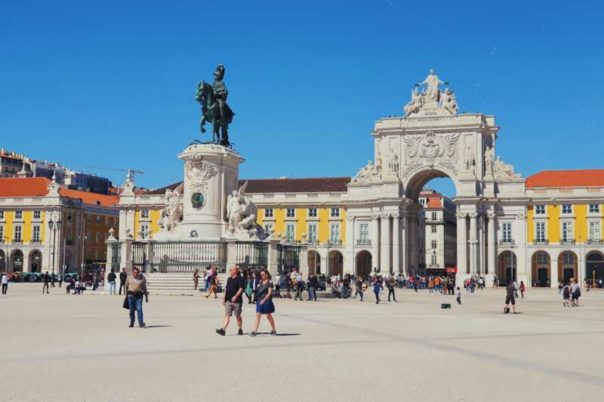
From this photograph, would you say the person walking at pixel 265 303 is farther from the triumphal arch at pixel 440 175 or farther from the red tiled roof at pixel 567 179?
the red tiled roof at pixel 567 179

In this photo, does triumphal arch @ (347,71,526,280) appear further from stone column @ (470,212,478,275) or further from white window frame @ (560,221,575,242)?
white window frame @ (560,221,575,242)

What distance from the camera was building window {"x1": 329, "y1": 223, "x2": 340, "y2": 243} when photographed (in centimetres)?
8688

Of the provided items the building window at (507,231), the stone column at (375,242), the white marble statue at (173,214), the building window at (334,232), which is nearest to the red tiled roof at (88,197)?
the building window at (334,232)

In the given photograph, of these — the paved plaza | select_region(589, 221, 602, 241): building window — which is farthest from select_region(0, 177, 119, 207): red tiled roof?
the paved plaza

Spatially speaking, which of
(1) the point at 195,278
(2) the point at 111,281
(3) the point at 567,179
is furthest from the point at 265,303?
(3) the point at 567,179

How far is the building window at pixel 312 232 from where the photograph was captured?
87275 millimetres

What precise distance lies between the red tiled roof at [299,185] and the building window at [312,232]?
13.5ft

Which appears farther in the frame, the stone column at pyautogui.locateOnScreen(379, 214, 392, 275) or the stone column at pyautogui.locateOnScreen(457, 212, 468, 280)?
the stone column at pyautogui.locateOnScreen(379, 214, 392, 275)

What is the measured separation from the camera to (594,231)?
7906cm

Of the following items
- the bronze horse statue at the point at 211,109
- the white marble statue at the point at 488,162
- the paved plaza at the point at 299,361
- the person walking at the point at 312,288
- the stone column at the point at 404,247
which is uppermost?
the white marble statue at the point at 488,162

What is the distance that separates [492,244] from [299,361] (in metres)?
69.9

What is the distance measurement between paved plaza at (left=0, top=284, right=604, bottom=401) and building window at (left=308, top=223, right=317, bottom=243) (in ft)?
220

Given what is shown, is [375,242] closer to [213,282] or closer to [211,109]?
[211,109]

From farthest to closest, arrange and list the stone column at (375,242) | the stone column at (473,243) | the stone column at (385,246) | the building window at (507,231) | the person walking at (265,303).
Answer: the stone column at (375,242) < the building window at (507,231) < the stone column at (385,246) < the stone column at (473,243) < the person walking at (265,303)
